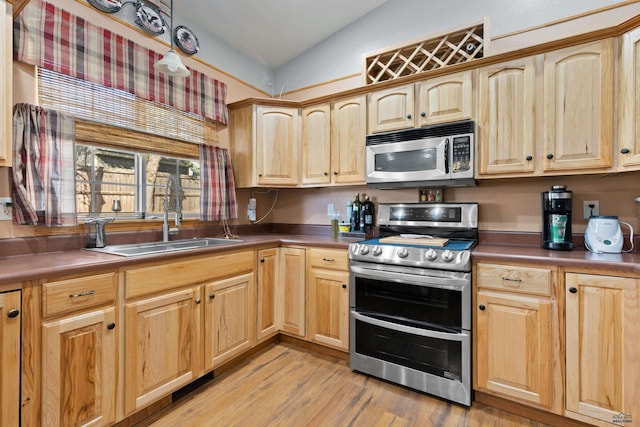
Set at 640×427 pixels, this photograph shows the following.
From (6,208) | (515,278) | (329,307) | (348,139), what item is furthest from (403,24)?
(6,208)

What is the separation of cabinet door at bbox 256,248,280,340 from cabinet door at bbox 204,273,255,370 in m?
0.08

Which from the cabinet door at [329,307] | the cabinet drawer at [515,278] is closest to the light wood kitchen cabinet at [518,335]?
the cabinet drawer at [515,278]

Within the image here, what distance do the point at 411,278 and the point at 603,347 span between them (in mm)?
979

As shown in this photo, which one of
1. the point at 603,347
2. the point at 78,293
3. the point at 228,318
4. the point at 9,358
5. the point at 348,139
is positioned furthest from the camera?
the point at 348,139

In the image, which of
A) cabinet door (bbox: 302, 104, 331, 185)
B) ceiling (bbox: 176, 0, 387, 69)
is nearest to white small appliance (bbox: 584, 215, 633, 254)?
cabinet door (bbox: 302, 104, 331, 185)

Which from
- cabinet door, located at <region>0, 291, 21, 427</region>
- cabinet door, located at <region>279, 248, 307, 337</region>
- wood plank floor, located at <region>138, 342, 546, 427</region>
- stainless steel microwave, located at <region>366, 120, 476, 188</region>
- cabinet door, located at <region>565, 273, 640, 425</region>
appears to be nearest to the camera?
cabinet door, located at <region>0, 291, 21, 427</region>

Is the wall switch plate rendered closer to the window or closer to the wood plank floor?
the window

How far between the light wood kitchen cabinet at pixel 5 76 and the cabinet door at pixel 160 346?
0.95 metres

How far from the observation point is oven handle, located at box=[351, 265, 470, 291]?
1.85m

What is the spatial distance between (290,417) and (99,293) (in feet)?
3.98

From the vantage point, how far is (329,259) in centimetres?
238

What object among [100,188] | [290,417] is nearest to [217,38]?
[100,188]

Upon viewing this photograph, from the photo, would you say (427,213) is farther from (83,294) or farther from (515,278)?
(83,294)

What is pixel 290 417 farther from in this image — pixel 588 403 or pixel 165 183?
pixel 165 183
